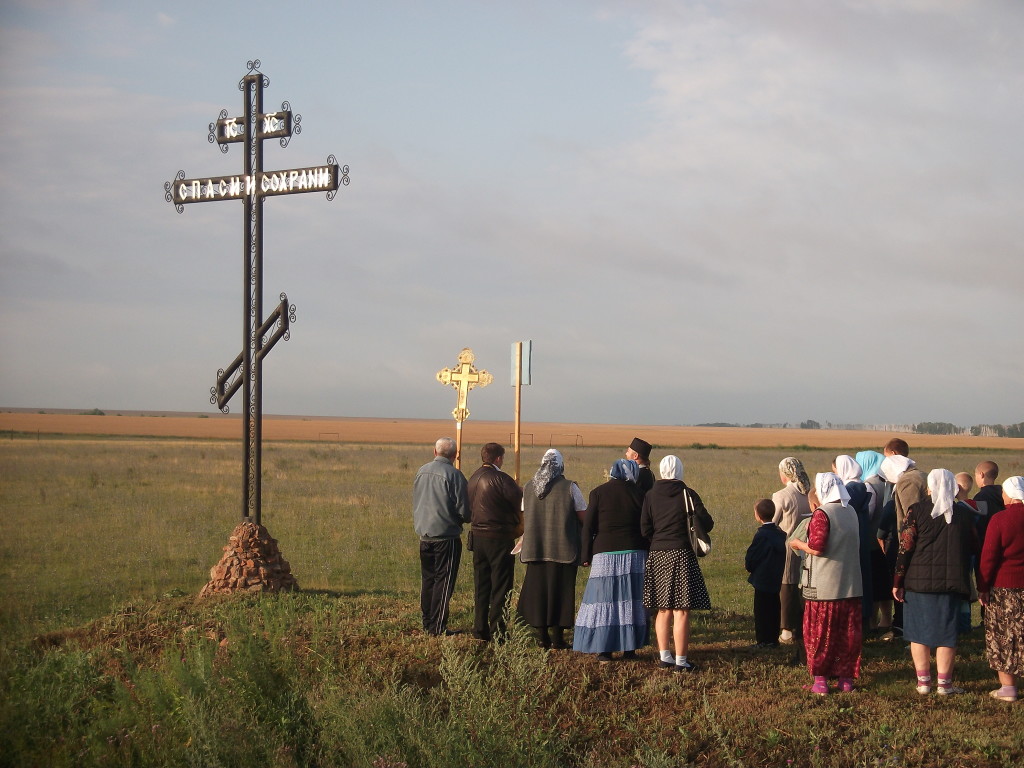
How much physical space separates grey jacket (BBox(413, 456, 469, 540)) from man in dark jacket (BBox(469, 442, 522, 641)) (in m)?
Answer: 0.16

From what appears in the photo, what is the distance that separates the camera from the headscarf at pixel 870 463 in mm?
9628

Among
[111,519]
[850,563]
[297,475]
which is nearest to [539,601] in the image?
[850,563]

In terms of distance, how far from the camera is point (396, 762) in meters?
5.72

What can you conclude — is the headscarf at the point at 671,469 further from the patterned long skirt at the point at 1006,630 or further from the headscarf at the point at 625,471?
the patterned long skirt at the point at 1006,630

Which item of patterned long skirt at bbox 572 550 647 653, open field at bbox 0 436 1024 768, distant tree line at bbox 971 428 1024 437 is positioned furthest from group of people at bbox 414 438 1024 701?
distant tree line at bbox 971 428 1024 437

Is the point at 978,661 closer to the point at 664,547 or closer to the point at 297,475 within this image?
the point at 664,547

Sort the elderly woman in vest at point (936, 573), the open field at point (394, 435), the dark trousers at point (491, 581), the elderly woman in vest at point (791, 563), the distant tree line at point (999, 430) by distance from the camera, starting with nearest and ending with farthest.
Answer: the elderly woman in vest at point (936, 573)
the dark trousers at point (491, 581)
the elderly woman in vest at point (791, 563)
the open field at point (394, 435)
the distant tree line at point (999, 430)

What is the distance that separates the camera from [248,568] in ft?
34.3

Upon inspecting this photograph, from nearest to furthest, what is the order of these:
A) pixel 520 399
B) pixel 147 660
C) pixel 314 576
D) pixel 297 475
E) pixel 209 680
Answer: pixel 209 680
pixel 147 660
pixel 520 399
pixel 314 576
pixel 297 475

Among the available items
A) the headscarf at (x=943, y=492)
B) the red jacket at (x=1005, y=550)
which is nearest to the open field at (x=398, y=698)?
the red jacket at (x=1005, y=550)

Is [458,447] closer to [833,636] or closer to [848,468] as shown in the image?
[848,468]

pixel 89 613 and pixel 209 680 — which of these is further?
pixel 89 613

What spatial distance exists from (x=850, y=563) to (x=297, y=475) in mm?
26795

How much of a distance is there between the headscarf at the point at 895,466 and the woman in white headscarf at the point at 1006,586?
5.11ft
